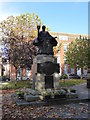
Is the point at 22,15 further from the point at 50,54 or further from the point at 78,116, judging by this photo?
the point at 78,116

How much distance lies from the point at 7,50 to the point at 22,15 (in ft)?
19.1

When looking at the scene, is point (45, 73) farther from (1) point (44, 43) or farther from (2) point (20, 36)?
(2) point (20, 36)

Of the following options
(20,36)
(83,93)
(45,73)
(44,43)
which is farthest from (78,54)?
(45,73)

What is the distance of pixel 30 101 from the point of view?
26.8ft

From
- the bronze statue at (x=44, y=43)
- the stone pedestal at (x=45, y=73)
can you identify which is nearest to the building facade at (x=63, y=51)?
the bronze statue at (x=44, y=43)

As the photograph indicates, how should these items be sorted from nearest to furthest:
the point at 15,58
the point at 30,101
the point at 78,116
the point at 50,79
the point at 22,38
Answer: the point at 78,116 < the point at 30,101 < the point at 50,79 < the point at 15,58 < the point at 22,38

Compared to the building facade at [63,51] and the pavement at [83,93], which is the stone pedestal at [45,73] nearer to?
the pavement at [83,93]

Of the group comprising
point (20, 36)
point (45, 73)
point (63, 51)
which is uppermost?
point (63, 51)

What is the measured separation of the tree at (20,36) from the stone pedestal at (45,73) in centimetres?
1090

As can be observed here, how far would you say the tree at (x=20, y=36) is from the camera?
21.0 m

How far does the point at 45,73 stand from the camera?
10.1 meters

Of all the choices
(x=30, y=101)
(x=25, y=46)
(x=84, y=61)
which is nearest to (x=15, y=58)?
(x=25, y=46)

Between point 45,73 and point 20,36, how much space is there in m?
13.5

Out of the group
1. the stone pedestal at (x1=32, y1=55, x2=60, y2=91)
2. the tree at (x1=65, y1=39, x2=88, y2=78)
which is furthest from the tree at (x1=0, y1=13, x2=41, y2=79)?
the tree at (x1=65, y1=39, x2=88, y2=78)
